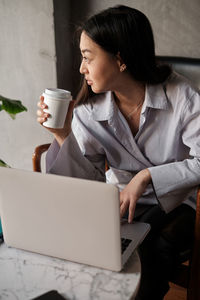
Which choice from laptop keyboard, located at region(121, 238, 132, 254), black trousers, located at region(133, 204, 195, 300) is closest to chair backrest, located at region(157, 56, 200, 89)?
black trousers, located at region(133, 204, 195, 300)

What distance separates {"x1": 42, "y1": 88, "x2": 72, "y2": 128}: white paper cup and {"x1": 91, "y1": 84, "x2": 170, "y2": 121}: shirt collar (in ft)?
0.96

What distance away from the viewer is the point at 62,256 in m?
0.85

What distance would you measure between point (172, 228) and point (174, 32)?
1.03 metres

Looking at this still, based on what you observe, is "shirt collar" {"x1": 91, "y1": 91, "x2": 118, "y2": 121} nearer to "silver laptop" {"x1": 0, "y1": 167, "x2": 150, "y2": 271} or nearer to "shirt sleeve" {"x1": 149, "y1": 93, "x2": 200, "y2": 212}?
"shirt sleeve" {"x1": 149, "y1": 93, "x2": 200, "y2": 212}

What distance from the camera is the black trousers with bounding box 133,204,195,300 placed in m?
1.09

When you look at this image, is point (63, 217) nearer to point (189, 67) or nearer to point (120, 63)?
point (120, 63)

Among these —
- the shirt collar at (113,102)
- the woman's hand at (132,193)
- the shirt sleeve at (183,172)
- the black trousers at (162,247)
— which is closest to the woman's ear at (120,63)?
the shirt collar at (113,102)

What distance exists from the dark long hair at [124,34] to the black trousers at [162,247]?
528 mm

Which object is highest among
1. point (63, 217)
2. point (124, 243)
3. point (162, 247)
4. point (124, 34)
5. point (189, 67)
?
point (124, 34)

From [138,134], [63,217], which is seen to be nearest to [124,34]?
[138,134]

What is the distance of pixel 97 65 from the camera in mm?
1180

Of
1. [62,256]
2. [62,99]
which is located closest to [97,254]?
[62,256]

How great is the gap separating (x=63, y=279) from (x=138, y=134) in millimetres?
650

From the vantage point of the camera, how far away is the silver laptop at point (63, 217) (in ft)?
2.45
